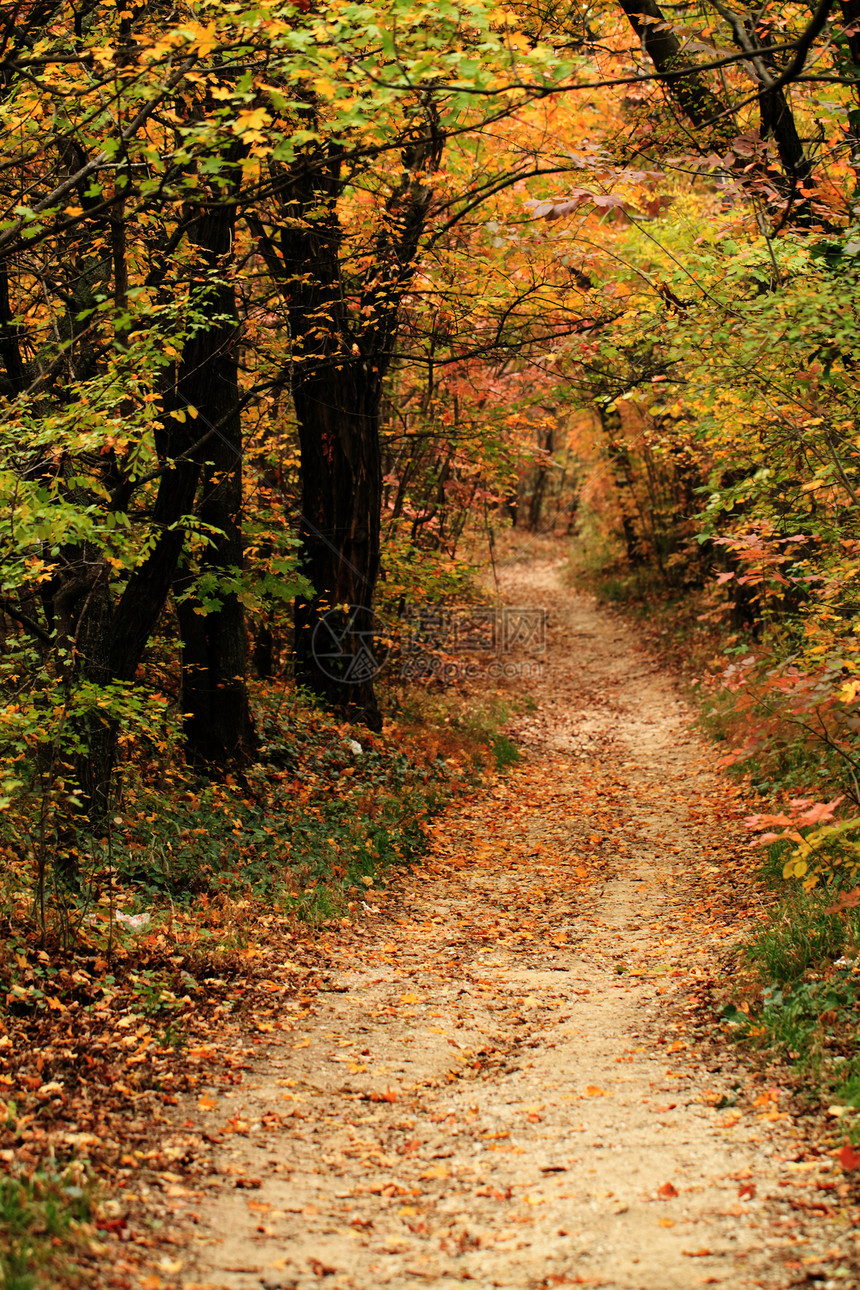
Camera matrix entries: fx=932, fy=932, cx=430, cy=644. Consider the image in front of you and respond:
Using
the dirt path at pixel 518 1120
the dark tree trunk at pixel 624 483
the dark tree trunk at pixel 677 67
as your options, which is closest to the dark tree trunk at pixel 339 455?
the dark tree trunk at pixel 677 67

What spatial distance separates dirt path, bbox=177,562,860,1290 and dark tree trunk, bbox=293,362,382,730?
10.4ft

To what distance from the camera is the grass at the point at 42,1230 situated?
275cm

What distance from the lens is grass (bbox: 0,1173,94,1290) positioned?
2750mm

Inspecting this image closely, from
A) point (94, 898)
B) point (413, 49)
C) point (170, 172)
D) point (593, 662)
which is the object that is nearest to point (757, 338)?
point (413, 49)

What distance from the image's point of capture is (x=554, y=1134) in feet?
13.5

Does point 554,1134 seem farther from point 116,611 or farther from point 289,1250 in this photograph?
point 116,611

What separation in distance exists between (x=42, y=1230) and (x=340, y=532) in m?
8.51

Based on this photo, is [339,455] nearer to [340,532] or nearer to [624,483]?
[340,532]

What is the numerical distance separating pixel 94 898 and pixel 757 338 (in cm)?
554

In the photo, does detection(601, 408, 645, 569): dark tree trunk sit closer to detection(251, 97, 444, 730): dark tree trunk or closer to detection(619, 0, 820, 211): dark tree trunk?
detection(251, 97, 444, 730): dark tree trunk

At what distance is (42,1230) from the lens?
299 centimetres

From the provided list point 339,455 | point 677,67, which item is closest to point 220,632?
point 339,455

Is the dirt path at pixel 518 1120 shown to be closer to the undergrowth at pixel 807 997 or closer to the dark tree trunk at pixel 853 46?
the undergrowth at pixel 807 997

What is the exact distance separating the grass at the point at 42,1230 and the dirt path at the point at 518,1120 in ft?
1.25
